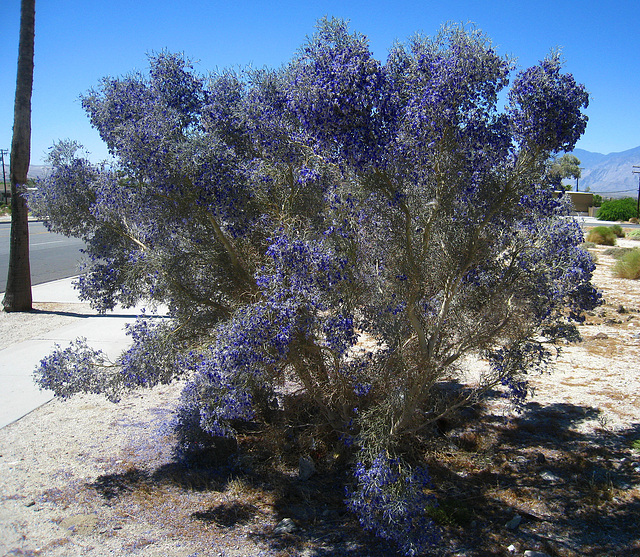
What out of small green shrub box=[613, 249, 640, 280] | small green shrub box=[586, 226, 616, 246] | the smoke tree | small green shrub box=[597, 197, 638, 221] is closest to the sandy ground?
the smoke tree

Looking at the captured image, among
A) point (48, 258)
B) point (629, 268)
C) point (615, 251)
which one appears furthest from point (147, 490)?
point (615, 251)

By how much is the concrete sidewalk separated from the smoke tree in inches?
86.8

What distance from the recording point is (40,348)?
8.62 meters

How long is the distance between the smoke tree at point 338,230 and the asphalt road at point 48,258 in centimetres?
896

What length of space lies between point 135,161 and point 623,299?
1165 cm

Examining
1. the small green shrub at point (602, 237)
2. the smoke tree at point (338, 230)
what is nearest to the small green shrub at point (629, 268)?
the small green shrub at point (602, 237)

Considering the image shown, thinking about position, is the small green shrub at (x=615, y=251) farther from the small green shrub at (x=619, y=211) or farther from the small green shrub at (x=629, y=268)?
the small green shrub at (x=619, y=211)

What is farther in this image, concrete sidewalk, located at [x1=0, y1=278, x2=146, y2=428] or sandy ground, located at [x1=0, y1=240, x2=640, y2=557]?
concrete sidewalk, located at [x1=0, y1=278, x2=146, y2=428]

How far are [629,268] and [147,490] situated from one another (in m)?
14.5

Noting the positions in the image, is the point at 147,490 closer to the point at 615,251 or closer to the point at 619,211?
the point at 615,251

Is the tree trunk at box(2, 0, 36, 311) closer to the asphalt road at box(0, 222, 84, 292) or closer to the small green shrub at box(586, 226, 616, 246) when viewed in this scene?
the asphalt road at box(0, 222, 84, 292)

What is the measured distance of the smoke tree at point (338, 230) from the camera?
144 inches

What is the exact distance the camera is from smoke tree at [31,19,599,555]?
3.66 meters

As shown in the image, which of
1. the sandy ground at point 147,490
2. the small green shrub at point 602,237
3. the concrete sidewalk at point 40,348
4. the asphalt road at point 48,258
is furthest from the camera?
the small green shrub at point 602,237
